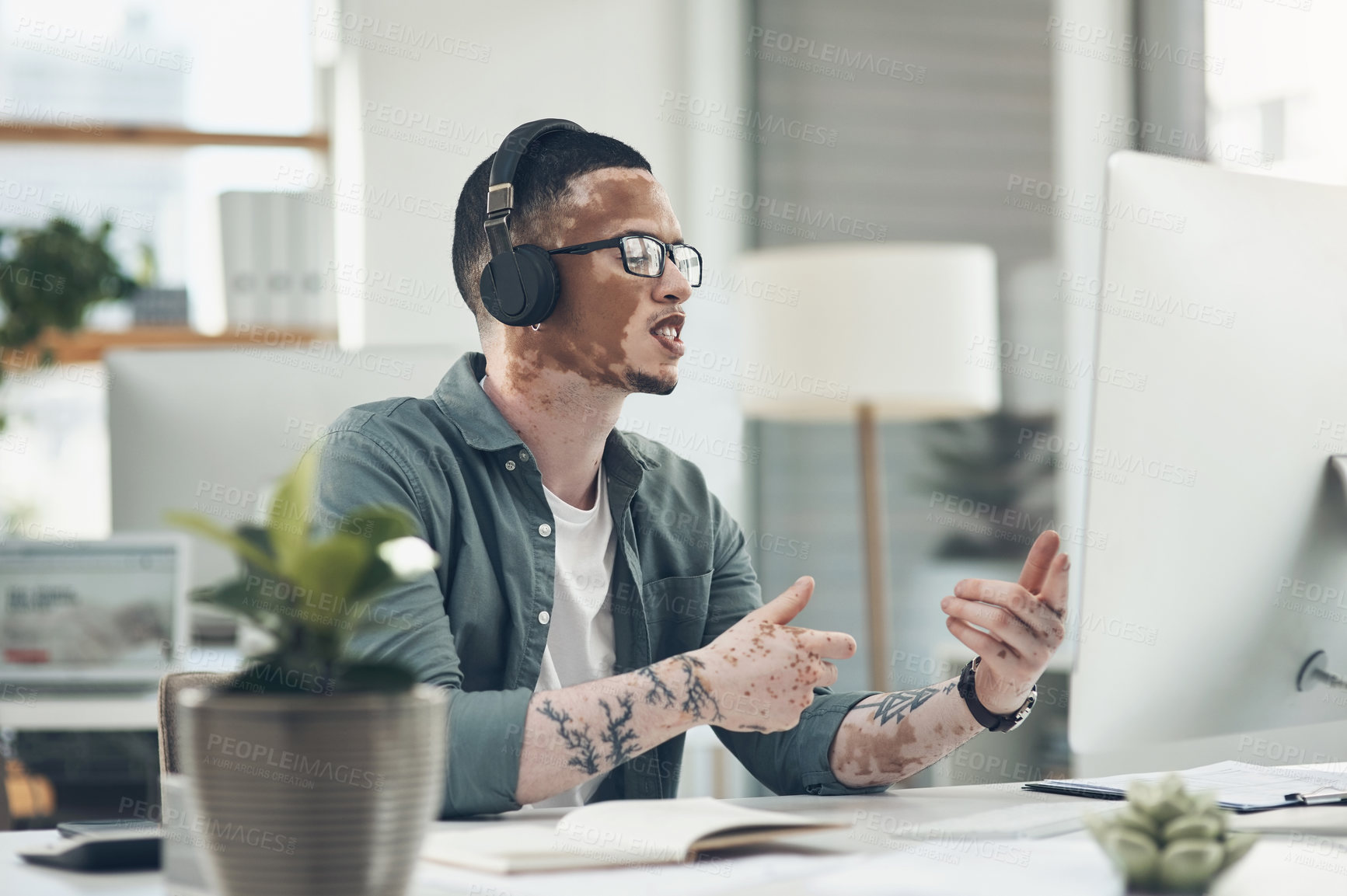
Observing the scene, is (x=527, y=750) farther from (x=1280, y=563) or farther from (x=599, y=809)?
(x=1280, y=563)

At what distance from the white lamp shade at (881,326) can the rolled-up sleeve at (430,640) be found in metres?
1.58

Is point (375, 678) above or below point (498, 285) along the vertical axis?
below

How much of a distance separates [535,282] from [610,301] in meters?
0.08

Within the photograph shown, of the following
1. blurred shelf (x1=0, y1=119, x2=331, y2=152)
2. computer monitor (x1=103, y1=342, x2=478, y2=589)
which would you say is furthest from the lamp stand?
blurred shelf (x1=0, y1=119, x2=331, y2=152)

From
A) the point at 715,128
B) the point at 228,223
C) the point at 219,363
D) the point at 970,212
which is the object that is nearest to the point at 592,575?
the point at 219,363

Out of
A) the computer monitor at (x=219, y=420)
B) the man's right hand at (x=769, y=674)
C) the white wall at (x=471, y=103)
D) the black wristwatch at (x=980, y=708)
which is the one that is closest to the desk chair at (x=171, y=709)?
the man's right hand at (x=769, y=674)

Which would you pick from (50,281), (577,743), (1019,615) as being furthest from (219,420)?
(1019,615)

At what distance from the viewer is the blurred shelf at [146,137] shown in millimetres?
3820

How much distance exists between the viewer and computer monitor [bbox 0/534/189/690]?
1.99 metres

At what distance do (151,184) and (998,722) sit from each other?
3.56m

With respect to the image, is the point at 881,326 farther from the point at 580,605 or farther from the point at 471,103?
the point at 471,103

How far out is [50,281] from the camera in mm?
2650

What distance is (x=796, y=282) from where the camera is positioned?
Result: 8.80 feet

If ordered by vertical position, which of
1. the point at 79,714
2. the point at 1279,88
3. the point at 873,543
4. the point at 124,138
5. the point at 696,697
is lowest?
the point at 79,714
